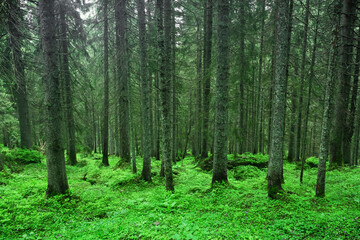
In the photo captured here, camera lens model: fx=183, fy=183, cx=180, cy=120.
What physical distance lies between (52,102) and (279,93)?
7.72 meters

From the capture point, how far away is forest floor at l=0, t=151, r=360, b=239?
14.8ft

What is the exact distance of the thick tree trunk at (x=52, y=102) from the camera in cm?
598

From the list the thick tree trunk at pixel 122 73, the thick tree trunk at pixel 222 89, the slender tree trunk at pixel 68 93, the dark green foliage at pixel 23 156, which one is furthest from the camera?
the slender tree trunk at pixel 68 93

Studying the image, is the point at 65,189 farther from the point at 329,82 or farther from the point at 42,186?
the point at 329,82

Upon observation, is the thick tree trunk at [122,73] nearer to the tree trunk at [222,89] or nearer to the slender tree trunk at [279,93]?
the tree trunk at [222,89]

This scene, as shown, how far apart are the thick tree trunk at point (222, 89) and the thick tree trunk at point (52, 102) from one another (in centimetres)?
582

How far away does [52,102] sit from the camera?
6.07 meters

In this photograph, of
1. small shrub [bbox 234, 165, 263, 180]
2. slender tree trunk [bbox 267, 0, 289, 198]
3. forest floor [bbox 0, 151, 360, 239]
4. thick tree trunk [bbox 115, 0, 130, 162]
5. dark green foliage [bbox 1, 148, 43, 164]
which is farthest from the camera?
dark green foliage [bbox 1, 148, 43, 164]

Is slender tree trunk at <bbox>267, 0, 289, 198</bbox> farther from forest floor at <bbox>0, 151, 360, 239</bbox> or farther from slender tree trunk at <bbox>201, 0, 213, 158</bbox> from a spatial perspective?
slender tree trunk at <bbox>201, 0, 213, 158</bbox>

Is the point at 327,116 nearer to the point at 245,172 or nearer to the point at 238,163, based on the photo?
the point at 245,172

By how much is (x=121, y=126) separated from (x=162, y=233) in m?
9.39

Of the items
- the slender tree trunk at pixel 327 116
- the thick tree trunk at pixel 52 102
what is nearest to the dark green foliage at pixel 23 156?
the thick tree trunk at pixel 52 102

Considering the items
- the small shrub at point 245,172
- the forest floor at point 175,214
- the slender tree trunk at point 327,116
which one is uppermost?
the slender tree trunk at point 327,116

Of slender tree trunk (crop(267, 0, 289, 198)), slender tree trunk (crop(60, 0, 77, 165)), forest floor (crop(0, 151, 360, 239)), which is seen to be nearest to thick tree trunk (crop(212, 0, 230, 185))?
forest floor (crop(0, 151, 360, 239))
